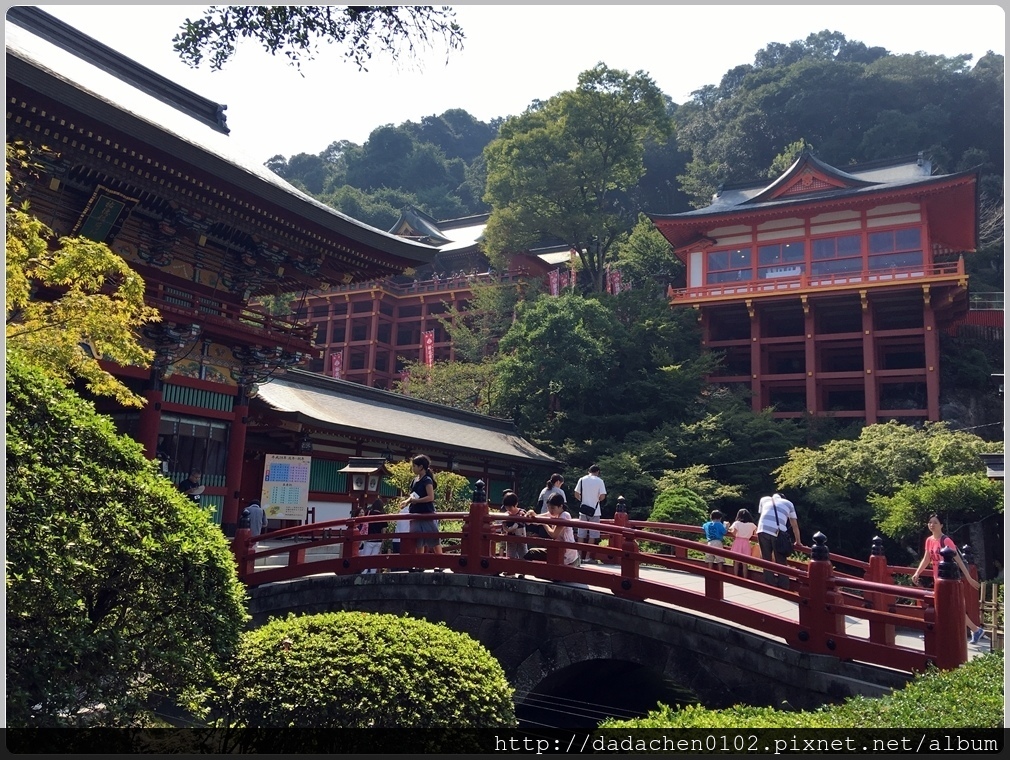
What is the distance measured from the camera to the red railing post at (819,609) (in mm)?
7328

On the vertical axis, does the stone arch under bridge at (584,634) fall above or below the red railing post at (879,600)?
below

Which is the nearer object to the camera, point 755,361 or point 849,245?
point 849,245

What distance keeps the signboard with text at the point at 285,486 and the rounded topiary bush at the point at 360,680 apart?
8486 millimetres

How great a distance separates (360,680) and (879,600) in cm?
646

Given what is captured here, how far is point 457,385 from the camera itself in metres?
30.7

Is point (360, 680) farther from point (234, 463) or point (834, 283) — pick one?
point (834, 283)

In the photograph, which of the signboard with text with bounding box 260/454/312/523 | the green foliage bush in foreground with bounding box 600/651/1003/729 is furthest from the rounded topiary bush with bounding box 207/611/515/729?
the signboard with text with bounding box 260/454/312/523

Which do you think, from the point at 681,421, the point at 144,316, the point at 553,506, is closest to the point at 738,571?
the point at 553,506

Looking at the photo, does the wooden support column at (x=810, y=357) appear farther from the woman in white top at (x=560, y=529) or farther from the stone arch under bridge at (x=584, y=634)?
the stone arch under bridge at (x=584, y=634)

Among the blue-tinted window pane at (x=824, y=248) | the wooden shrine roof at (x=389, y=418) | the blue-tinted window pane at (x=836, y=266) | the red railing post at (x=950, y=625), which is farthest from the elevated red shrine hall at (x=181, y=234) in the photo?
the blue-tinted window pane at (x=824, y=248)

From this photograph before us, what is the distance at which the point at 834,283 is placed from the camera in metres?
28.5

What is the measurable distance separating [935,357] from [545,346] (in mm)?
13479

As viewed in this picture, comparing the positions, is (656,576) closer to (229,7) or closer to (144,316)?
(144,316)

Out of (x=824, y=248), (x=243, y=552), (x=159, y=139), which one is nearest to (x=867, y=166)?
(x=824, y=248)
